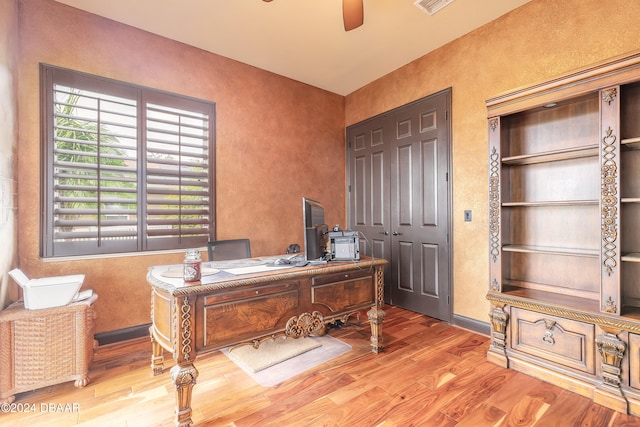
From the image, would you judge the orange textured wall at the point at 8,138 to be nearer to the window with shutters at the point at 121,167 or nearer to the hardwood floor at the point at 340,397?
the window with shutters at the point at 121,167

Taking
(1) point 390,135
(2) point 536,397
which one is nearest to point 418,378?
(2) point 536,397

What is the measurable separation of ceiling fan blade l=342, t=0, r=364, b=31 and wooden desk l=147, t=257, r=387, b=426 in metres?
1.71

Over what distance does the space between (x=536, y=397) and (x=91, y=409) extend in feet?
9.07

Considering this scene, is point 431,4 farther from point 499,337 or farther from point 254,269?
point 499,337

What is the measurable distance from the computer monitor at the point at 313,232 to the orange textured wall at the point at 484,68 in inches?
58.6

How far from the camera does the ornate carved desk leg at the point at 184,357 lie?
154cm

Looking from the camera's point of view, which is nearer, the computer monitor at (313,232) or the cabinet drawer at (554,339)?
the cabinet drawer at (554,339)

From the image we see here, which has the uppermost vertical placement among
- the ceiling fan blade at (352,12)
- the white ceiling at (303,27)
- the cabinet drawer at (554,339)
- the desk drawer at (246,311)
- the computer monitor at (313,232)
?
the white ceiling at (303,27)

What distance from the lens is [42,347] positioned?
6.27 feet

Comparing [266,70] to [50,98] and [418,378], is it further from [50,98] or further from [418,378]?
[418,378]

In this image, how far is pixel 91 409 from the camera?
1.76 m


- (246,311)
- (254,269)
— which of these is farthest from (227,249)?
(246,311)

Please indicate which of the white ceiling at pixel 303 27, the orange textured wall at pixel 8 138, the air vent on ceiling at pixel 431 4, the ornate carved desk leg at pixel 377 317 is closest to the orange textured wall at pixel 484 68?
the white ceiling at pixel 303 27

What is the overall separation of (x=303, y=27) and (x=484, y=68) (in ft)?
5.76
